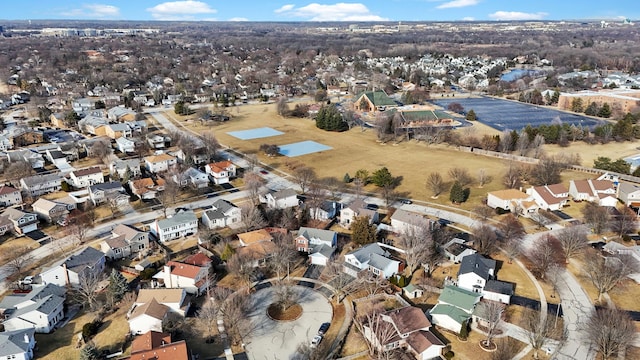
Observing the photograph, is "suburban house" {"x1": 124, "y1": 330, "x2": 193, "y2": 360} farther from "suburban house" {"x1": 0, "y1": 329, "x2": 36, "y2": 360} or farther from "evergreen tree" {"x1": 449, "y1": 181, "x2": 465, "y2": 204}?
"evergreen tree" {"x1": 449, "y1": 181, "x2": 465, "y2": 204}

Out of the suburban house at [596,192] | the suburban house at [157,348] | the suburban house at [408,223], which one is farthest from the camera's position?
the suburban house at [596,192]

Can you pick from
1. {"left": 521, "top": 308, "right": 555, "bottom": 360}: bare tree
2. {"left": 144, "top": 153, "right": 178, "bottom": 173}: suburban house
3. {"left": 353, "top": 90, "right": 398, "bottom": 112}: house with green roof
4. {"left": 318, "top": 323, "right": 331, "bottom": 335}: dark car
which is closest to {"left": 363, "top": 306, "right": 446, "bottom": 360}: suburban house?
{"left": 318, "top": 323, "right": 331, "bottom": 335}: dark car

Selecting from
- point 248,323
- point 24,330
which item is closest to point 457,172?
point 248,323

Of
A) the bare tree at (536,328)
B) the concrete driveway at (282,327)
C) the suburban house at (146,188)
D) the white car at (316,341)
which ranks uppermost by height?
the suburban house at (146,188)

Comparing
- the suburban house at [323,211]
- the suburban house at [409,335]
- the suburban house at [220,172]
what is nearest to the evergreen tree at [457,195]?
the suburban house at [323,211]

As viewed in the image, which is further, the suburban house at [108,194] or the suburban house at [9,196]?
the suburban house at [9,196]

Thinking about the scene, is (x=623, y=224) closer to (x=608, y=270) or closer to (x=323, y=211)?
(x=608, y=270)

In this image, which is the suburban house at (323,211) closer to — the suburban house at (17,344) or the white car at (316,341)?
the white car at (316,341)
